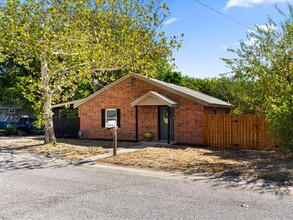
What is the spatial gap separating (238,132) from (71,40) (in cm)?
965

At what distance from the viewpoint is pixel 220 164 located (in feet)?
34.8

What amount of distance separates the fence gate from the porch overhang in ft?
24.6

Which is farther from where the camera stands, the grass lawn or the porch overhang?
the porch overhang

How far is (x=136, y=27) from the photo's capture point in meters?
17.1

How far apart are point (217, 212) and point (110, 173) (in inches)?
176

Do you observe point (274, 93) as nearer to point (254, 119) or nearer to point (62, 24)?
point (254, 119)

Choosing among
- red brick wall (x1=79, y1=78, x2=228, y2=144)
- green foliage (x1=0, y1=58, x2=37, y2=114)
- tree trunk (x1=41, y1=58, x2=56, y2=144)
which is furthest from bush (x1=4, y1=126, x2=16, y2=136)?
tree trunk (x1=41, y1=58, x2=56, y2=144)

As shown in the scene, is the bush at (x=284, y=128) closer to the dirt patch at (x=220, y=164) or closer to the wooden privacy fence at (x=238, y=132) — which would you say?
the dirt patch at (x=220, y=164)

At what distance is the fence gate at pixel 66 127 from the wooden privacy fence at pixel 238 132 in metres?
11.1

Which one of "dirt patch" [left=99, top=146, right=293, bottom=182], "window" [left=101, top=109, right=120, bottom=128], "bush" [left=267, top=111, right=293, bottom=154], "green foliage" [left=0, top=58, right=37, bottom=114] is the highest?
"green foliage" [left=0, top=58, right=37, bottom=114]

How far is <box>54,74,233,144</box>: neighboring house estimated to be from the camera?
17000 millimetres

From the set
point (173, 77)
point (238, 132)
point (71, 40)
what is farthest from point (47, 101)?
point (173, 77)

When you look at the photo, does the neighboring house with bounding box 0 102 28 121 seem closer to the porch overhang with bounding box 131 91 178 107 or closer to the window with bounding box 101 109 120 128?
the window with bounding box 101 109 120 128

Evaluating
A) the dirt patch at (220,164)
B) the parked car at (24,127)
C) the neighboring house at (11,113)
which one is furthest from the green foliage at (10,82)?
the dirt patch at (220,164)
